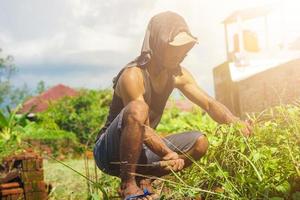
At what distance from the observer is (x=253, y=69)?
1525 centimetres

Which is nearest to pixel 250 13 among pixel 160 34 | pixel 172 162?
pixel 160 34

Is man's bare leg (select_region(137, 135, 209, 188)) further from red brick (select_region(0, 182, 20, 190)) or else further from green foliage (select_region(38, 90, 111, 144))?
green foliage (select_region(38, 90, 111, 144))

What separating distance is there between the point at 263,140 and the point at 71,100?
640 inches

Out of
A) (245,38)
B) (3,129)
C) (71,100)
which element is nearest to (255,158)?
(3,129)

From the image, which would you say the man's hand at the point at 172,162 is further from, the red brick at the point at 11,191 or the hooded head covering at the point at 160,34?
the red brick at the point at 11,191

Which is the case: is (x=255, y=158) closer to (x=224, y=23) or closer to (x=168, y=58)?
(x=168, y=58)

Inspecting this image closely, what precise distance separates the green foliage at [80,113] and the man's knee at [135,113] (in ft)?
46.8

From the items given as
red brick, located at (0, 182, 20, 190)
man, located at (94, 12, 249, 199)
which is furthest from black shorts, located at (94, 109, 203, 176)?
red brick, located at (0, 182, 20, 190)

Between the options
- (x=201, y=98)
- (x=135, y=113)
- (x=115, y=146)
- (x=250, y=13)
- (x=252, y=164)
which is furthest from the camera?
(x=250, y=13)

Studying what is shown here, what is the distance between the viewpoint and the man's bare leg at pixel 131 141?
298 centimetres

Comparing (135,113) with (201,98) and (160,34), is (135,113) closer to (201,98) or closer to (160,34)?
(160,34)

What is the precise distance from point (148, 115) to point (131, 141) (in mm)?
330

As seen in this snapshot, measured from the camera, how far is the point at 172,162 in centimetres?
299

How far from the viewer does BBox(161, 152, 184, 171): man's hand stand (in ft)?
9.77
